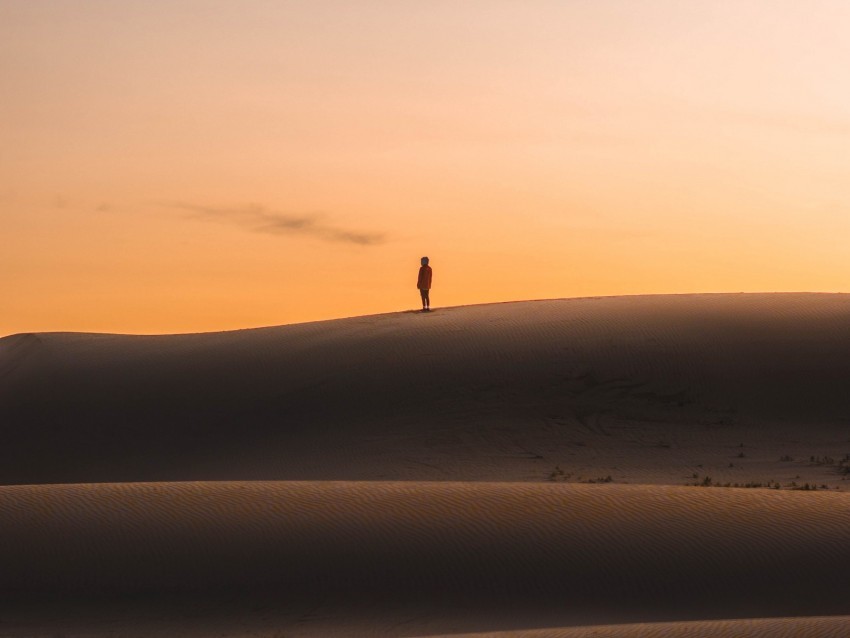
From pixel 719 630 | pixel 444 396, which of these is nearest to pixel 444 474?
pixel 444 396

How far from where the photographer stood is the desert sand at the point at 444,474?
11.9 meters

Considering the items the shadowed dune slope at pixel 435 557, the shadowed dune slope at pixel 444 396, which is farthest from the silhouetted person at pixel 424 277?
the shadowed dune slope at pixel 435 557

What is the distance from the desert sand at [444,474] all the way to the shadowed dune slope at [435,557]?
3 centimetres

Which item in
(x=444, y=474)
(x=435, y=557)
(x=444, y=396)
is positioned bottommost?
(x=435, y=557)

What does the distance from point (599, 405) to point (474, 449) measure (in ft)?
10.4

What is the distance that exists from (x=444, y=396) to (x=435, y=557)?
37.6 ft

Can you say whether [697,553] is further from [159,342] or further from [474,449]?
[159,342]

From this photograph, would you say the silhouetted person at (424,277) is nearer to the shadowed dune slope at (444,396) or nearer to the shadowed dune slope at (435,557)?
the shadowed dune slope at (444,396)

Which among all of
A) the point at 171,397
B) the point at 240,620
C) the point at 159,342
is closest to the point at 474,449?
the point at 171,397

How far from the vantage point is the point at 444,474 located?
1934cm

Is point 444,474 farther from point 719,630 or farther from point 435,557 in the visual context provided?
point 719,630

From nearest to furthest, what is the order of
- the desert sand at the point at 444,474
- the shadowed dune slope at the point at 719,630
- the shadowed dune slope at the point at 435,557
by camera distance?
the shadowed dune slope at the point at 719,630, the shadowed dune slope at the point at 435,557, the desert sand at the point at 444,474

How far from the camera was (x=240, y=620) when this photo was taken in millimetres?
11578

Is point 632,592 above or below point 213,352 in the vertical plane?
below
